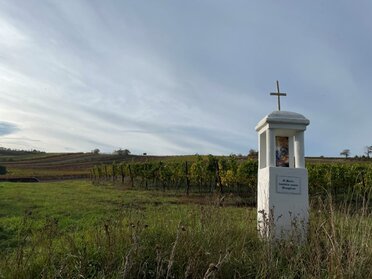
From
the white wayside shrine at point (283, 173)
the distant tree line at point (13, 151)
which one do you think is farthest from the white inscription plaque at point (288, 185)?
the distant tree line at point (13, 151)

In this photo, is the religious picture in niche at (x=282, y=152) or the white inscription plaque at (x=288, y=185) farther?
the religious picture in niche at (x=282, y=152)

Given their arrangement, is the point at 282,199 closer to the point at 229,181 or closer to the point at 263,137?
the point at 263,137

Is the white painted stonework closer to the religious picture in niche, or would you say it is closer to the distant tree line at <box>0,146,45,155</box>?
the religious picture in niche

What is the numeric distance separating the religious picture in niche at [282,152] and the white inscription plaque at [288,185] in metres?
0.75

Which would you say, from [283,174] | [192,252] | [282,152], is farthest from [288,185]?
[192,252]

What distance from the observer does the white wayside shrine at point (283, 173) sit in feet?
18.6

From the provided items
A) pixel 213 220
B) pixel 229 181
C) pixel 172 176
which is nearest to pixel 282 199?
pixel 213 220

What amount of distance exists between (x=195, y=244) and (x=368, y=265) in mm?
1772

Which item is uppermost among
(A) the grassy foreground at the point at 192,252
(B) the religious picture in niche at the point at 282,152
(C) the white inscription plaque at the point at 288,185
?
(B) the religious picture in niche at the point at 282,152

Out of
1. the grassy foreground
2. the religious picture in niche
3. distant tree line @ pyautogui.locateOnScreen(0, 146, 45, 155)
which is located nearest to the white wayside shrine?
the religious picture in niche

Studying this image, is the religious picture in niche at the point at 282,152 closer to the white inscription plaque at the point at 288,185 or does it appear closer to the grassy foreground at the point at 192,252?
the white inscription plaque at the point at 288,185

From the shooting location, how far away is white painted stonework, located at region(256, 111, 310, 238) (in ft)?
18.6

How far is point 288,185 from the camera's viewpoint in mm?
5754

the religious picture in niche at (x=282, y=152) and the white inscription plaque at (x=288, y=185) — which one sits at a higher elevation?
the religious picture in niche at (x=282, y=152)
